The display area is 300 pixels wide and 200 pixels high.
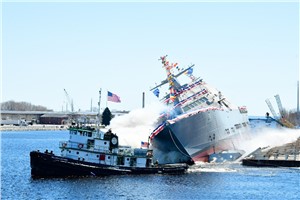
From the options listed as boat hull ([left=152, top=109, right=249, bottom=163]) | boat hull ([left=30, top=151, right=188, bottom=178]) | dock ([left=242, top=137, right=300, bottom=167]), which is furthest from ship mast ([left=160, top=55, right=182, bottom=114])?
boat hull ([left=30, top=151, right=188, bottom=178])

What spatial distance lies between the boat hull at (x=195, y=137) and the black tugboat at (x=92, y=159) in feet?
21.5

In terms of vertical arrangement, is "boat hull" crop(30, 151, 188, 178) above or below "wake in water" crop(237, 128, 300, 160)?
below

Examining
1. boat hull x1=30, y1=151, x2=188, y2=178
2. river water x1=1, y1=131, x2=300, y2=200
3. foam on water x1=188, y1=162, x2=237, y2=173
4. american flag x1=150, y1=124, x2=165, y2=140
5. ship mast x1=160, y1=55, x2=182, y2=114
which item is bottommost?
river water x1=1, y1=131, x2=300, y2=200

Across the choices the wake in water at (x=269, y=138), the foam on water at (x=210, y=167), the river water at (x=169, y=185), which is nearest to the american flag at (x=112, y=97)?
the river water at (x=169, y=185)

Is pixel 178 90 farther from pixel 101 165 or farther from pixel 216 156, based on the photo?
pixel 101 165

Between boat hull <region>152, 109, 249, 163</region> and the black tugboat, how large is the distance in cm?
656

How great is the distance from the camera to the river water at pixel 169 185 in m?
73.5

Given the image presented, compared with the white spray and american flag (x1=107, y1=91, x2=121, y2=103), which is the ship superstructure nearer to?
the white spray

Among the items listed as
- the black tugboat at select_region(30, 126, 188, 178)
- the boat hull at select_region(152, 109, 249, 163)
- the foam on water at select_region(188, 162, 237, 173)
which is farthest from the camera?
the boat hull at select_region(152, 109, 249, 163)

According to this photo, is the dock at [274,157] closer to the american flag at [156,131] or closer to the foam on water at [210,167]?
the foam on water at [210,167]

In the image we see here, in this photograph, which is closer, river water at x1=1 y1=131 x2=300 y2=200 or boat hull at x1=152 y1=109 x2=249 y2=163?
river water at x1=1 y1=131 x2=300 y2=200

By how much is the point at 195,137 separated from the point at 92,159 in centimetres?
2032

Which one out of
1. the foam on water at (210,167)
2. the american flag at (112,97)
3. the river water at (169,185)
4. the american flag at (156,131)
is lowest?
the river water at (169,185)

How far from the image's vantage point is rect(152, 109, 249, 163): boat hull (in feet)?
321
